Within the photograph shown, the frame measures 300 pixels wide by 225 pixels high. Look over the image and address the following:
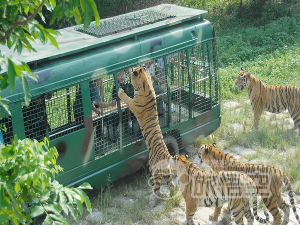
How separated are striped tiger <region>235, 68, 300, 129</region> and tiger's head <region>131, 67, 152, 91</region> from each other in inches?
104

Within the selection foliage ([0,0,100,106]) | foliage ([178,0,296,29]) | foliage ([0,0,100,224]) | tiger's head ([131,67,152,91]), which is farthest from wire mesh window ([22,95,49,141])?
foliage ([178,0,296,29])

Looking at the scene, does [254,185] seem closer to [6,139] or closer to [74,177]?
[74,177]

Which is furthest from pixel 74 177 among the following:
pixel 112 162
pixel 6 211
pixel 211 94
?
pixel 6 211

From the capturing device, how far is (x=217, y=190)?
5160mm

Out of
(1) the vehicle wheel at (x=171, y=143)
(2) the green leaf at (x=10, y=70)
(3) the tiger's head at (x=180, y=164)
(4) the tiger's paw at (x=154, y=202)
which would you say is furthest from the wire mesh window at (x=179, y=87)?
(2) the green leaf at (x=10, y=70)

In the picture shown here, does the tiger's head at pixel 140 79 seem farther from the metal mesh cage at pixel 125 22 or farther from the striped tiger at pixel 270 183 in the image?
the striped tiger at pixel 270 183

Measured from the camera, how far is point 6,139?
4.98 metres

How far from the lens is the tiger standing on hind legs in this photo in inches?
234

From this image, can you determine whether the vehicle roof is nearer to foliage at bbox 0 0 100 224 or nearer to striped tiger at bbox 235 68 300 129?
striped tiger at bbox 235 68 300 129

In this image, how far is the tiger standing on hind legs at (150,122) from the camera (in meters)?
5.94

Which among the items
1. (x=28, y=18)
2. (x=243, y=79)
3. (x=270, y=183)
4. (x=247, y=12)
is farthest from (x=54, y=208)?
(x=247, y=12)

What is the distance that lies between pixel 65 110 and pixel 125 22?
1873mm

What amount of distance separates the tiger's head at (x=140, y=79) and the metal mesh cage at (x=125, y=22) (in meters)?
0.70

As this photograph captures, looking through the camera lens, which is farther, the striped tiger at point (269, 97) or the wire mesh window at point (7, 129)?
the striped tiger at point (269, 97)
